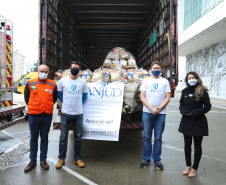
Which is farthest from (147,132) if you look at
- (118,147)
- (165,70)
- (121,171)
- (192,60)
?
(192,60)

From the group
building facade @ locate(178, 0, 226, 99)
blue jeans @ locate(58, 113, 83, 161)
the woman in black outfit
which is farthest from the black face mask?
building facade @ locate(178, 0, 226, 99)

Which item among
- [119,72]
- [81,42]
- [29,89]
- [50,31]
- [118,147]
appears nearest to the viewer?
[29,89]

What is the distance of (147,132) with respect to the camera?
3830mm

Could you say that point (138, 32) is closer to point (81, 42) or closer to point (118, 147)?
point (81, 42)

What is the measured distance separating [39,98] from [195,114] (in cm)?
238

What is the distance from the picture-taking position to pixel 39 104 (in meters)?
3.58

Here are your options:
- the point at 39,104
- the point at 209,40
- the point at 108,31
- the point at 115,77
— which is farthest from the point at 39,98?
the point at 209,40

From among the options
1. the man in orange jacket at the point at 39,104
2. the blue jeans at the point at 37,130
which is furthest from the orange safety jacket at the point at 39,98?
the blue jeans at the point at 37,130

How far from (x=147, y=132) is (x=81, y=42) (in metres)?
6.76

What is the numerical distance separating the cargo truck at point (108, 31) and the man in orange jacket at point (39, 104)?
147cm

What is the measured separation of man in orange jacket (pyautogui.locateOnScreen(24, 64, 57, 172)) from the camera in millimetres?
3582

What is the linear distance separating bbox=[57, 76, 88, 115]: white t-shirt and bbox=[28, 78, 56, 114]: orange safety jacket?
9.1 inches

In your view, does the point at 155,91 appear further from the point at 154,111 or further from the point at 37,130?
the point at 37,130

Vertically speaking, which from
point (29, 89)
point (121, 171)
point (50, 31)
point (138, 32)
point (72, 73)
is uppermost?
point (138, 32)
